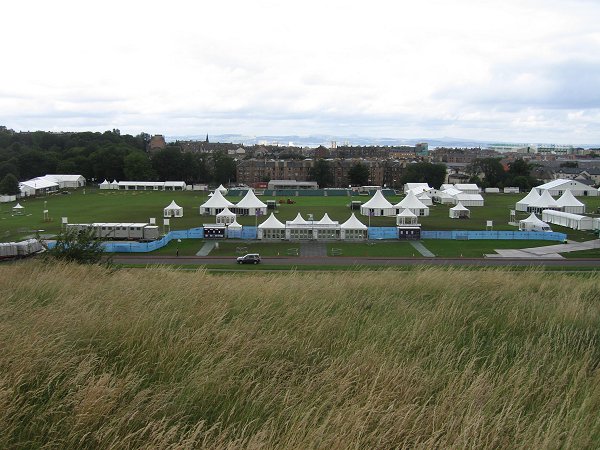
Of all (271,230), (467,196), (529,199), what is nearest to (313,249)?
(271,230)

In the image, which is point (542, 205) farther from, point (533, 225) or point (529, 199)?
point (533, 225)

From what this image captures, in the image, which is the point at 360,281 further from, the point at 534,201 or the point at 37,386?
the point at 534,201

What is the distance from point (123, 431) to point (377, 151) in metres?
182

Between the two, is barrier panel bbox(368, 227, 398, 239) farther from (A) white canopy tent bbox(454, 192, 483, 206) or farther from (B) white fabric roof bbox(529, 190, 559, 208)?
(A) white canopy tent bbox(454, 192, 483, 206)

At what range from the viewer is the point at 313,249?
34.2 m

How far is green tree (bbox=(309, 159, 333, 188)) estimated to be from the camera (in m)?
94.8

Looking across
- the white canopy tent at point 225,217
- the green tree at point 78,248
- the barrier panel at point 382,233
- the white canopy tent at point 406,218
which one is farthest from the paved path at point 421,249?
the green tree at point 78,248

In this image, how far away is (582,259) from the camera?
101ft

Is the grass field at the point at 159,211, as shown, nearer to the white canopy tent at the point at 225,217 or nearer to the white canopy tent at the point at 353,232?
the white canopy tent at the point at 225,217

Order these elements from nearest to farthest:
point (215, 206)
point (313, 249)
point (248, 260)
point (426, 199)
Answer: point (248, 260) < point (313, 249) < point (215, 206) < point (426, 199)

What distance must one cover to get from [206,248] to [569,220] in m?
28.3

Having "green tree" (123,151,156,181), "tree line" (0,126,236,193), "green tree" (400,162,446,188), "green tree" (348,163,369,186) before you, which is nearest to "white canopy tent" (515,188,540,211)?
"green tree" (400,162,446,188)

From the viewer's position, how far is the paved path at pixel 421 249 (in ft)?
105

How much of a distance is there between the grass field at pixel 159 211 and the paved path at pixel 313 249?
428 inches
